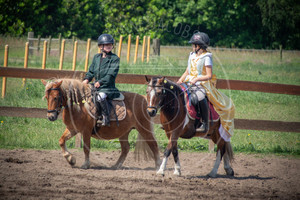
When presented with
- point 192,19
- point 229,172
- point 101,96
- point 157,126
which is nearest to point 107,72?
point 101,96

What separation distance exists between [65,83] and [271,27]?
90.2 ft

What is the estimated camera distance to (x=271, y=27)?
31.0 meters

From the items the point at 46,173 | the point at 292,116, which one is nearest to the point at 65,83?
the point at 46,173

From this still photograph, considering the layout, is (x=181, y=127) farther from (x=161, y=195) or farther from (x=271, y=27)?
(x=271, y=27)

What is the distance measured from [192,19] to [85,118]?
2080cm

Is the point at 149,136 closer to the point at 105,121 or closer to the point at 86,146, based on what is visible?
the point at 105,121

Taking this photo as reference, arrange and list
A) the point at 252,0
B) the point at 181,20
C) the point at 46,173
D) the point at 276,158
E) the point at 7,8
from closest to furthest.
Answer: the point at 46,173, the point at 276,158, the point at 181,20, the point at 7,8, the point at 252,0

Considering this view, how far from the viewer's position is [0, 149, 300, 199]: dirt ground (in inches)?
208

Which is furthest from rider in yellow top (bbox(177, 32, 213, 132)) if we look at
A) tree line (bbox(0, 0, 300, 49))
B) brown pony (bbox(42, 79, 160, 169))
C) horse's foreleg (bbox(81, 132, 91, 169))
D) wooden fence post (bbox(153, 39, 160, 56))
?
tree line (bbox(0, 0, 300, 49))

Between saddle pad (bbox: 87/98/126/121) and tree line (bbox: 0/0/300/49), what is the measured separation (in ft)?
62.7

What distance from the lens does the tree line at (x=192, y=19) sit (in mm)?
26484

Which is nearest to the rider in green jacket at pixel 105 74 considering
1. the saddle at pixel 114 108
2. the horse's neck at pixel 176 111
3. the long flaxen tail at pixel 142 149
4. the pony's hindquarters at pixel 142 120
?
the saddle at pixel 114 108

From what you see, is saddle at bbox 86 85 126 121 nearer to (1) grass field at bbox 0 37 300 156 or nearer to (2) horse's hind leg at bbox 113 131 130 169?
(2) horse's hind leg at bbox 113 131 130 169

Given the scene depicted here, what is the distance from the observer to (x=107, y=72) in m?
6.86
